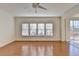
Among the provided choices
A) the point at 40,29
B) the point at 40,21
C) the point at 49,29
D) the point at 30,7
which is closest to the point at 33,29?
the point at 40,29

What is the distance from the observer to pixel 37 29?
1239 cm

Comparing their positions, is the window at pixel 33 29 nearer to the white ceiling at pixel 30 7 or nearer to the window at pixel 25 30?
the window at pixel 25 30

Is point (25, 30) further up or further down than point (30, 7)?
further down

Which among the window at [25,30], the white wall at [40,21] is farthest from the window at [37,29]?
the white wall at [40,21]

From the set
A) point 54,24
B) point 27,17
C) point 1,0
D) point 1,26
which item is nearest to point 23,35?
point 27,17

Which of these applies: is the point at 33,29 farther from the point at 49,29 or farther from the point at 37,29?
the point at 49,29

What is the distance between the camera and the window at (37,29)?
1230 cm

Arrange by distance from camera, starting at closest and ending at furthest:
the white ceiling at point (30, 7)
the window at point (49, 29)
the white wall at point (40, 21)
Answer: the white ceiling at point (30, 7), the white wall at point (40, 21), the window at point (49, 29)

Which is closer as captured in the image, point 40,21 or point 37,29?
point 40,21

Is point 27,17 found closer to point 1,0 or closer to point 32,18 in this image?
point 32,18

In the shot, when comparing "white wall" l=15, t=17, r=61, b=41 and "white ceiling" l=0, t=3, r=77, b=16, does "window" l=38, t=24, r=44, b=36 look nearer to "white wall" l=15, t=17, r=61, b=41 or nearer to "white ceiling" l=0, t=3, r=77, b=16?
"white wall" l=15, t=17, r=61, b=41

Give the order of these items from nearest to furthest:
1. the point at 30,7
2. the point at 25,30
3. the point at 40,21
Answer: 1. the point at 30,7
2. the point at 40,21
3. the point at 25,30

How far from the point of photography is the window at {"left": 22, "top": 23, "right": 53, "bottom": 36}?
1230cm

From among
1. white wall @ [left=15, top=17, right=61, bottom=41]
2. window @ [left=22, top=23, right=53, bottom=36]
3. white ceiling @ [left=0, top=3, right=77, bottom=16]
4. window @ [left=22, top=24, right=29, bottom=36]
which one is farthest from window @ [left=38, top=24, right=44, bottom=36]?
white ceiling @ [left=0, top=3, right=77, bottom=16]
